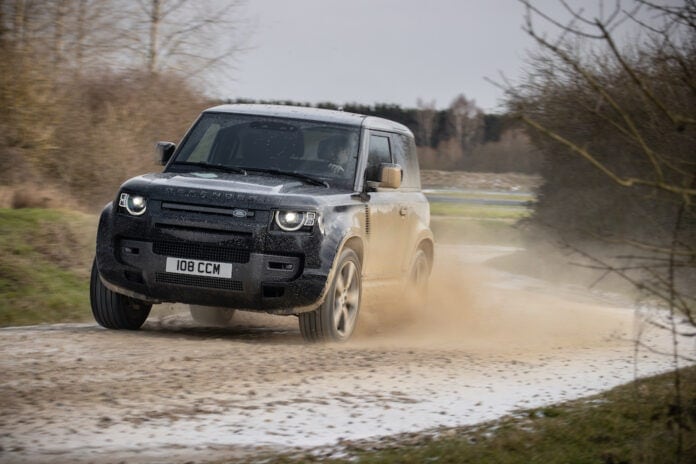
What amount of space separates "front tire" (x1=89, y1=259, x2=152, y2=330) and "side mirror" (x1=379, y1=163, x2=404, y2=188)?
2.36m

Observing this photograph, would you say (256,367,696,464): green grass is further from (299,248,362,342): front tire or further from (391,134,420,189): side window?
(391,134,420,189): side window

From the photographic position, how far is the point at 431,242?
43.1 feet

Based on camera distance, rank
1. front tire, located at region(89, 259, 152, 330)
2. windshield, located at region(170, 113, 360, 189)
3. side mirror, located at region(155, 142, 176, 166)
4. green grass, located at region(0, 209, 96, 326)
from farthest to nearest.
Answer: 1. green grass, located at region(0, 209, 96, 326)
2. side mirror, located at region(155, 142, 176, 166)
3. windshield, located at region(170, 113, 360, 189)
4. front tire, located at region(89, 259, 152, 330)

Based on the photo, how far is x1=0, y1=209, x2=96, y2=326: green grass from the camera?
13.0 metres

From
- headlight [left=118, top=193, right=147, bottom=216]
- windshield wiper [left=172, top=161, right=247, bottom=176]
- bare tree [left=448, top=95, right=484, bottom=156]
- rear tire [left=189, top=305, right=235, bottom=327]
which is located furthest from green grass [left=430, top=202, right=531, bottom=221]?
bare tree [left=448, top=95, right=484, bottom=156]

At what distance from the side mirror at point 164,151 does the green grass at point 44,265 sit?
2376 millimetres

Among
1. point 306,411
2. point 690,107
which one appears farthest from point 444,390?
point 690,107

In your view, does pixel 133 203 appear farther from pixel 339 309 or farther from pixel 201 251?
pixel 339 309

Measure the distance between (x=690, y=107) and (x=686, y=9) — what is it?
988 cm

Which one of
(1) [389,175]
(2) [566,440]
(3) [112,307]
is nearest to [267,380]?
(2) [566,440]

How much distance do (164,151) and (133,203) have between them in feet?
5.03

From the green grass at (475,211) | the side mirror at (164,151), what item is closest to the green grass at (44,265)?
the side mirror at (164,151)

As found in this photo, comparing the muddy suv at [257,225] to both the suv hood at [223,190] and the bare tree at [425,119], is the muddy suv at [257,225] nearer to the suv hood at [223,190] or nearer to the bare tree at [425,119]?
the suv hood at [223,190]

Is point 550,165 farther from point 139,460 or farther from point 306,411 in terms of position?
point 139,460
